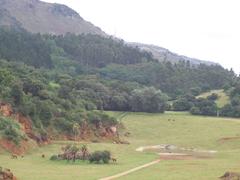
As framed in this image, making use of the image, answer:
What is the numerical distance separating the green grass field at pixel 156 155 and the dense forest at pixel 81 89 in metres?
7.93

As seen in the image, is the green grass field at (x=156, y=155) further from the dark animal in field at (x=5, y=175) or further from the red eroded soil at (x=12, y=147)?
the dark animal in field at (x=5, y=175)

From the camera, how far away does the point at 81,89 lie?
441ft

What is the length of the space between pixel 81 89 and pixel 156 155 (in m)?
63.2

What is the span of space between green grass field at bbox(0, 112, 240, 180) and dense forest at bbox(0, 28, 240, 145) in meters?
7.93

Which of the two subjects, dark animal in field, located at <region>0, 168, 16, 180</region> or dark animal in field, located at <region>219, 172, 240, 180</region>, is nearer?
dark animal in field, located at <region>0, 168, 16, 180</region>

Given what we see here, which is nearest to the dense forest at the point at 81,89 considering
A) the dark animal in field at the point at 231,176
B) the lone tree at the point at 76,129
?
the lone tree at the point at 76,129

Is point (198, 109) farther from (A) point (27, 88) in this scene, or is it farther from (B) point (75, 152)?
(B) point (75, 152)

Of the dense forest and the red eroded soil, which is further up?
the dense forest

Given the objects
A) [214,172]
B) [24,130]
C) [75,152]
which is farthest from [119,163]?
[24,130]

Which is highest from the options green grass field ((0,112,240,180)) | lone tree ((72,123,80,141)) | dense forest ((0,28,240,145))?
dense forest ((0,28,240,145))

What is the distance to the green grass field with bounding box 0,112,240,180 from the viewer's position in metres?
50.8

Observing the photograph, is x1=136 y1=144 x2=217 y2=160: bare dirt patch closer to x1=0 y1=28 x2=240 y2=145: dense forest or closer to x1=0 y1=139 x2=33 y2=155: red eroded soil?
x1=0 y1=28 x2=240 y2=145: dense forest

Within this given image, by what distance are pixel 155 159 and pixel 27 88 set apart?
35.7m

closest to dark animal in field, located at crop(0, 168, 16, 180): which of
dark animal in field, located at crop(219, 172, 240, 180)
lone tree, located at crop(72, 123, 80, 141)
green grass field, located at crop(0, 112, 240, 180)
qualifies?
green grass field, located at crop(0, 112, 240, 180)
